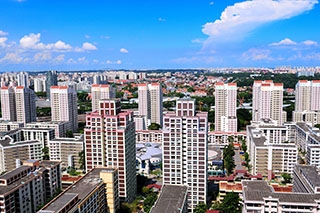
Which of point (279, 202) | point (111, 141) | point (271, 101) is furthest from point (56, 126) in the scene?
point (279, 202)

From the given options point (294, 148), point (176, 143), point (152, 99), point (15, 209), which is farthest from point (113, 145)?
point (152, 99)

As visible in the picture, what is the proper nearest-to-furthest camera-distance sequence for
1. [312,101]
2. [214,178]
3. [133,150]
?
[133,150] < [214,178] < [312,101]

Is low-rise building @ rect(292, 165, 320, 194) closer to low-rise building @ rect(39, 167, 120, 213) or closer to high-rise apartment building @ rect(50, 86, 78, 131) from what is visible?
low-rise building @ rect(39, 167, 120, 213)

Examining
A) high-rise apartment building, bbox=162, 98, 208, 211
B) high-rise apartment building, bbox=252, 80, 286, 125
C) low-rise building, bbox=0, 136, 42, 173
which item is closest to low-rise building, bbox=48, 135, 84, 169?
low-rise building, bbox=0, 136, 42, 173

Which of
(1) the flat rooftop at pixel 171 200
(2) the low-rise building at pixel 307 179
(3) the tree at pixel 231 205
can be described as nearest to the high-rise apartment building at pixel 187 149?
(3) the tree at pixel 231 205

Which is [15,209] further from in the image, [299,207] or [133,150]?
[299,207]

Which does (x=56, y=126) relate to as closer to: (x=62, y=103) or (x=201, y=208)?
(x=62, y=103)
